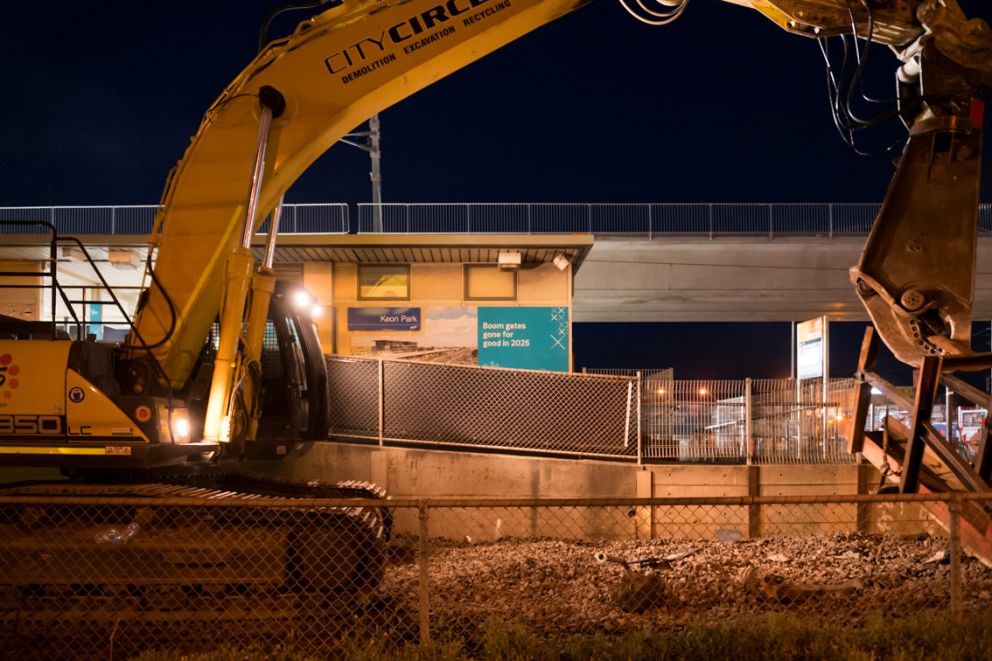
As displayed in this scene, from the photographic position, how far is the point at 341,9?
7418 mm

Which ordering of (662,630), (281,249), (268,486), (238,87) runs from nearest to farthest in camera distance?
(662,630)
(238,87)
(268,486)
(281,249)

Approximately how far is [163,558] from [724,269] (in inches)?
1010

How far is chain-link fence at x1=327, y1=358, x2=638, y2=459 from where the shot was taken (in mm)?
11328

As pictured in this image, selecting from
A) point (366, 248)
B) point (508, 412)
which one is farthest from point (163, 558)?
point (366, 248)

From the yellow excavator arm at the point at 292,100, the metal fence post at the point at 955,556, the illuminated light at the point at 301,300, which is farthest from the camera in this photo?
the illuminated light at the point at 301,300

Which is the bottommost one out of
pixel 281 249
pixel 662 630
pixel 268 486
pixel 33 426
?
pixel 662 630

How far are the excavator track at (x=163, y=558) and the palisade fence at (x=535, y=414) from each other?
4.15 m

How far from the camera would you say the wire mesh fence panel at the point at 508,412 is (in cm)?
1138

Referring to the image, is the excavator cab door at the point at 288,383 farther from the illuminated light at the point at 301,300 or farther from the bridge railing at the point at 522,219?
the bridge railing at the point at 522,219

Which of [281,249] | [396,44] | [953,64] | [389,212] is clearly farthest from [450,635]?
[389,212]

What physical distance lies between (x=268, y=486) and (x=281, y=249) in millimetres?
7553

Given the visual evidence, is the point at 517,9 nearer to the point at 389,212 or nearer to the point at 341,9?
the point at 341,9

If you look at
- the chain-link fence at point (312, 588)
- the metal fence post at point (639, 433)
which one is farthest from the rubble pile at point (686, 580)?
the metal fence post at point (639, 433)

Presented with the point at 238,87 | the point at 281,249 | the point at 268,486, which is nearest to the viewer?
the point at 238,87
